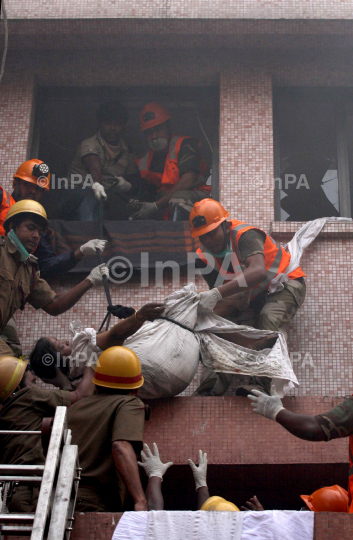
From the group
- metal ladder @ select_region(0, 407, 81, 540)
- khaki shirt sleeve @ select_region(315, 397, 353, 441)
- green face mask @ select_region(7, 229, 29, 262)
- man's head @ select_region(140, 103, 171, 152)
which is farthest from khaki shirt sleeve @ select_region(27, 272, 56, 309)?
khaki shirt sleeve @ select_region(315, 397, 353, 441)

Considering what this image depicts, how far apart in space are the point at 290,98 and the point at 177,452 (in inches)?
187

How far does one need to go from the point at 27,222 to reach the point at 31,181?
1040 mm

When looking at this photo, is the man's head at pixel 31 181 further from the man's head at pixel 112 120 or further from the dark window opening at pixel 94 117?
the man's head at pixel 112 120

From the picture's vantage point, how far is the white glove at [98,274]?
664 cm

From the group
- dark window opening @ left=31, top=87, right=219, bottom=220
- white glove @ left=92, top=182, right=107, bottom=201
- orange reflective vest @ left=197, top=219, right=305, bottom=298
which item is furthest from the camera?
dark window opening @ left=31, top=87, right=219, bottom=220

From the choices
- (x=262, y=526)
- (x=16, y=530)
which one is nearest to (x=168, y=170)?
(x=262, y=526)

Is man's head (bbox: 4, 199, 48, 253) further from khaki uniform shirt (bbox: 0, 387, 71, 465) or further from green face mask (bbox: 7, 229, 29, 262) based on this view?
khaki uniform shirt (bbox: 0, 387, 71, 465)

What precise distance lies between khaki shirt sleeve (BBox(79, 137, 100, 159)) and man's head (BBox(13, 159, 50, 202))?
797 mm

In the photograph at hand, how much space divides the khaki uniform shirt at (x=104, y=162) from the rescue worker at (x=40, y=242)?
2.54 feet

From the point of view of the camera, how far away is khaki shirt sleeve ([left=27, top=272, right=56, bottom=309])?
21.3 feet

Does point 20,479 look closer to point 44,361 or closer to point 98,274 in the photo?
point 44,361

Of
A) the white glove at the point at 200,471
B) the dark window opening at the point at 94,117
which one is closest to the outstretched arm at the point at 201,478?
the white glove at the point at 200,471

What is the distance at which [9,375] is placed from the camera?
4.97 m

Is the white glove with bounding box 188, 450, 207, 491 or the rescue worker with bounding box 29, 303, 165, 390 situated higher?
the rescue worker with bounding box 29, 303, 165, 390
